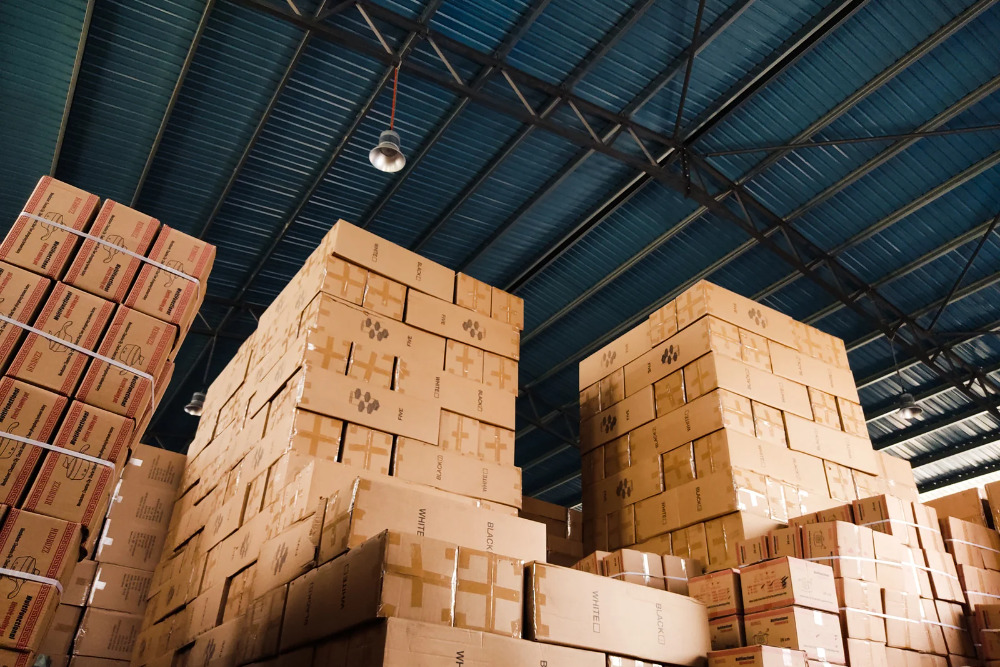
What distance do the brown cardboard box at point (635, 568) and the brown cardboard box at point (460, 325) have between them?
1.90m

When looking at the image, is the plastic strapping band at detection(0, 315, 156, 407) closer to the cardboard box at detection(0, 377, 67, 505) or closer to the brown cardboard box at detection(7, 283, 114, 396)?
the brown cardboard box at detection(7, 283, 114, 396)

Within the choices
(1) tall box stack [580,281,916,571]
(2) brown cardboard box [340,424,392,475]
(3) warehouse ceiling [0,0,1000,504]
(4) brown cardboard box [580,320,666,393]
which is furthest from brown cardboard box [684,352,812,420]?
(3) warehouse ceiling [0,0,1000,504]

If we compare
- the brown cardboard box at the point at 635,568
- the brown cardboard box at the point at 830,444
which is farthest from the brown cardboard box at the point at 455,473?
the brown cardboard box at the point at 830,444

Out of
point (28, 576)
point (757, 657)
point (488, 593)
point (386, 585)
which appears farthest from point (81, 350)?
point (757, 657)

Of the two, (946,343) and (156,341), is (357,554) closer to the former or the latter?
(156,341)

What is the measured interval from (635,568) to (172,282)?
3674 mm

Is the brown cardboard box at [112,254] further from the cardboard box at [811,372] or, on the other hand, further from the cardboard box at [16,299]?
the cardboard box at [811,372]

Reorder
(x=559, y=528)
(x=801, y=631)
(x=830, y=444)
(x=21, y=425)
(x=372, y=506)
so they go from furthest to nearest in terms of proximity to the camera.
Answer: (x=559, y=528)
(x=830, y=444)
(x=801, y=631)
(x=372, y=506)
(x=21, y=425)

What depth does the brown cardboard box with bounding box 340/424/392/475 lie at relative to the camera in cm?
516

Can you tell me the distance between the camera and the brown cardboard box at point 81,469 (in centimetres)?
407

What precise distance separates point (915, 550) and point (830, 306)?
234 inches

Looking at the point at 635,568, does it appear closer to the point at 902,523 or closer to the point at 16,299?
the point at 902,523

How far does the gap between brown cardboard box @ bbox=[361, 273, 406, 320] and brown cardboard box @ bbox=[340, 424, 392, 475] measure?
100cm

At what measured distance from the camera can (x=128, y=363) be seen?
450cm
